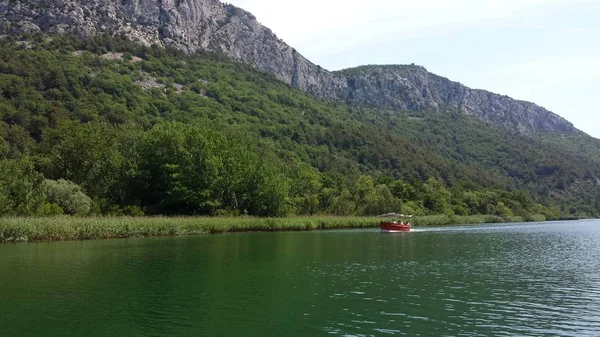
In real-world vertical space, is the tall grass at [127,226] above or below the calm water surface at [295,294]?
above

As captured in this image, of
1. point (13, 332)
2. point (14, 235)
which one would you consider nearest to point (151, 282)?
point (13, 332)

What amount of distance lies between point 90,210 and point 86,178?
1746cm

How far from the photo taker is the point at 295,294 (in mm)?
24922

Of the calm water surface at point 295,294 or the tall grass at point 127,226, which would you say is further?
the tall grass at point 127,226

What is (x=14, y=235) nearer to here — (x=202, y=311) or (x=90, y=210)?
(x=90, y=210)

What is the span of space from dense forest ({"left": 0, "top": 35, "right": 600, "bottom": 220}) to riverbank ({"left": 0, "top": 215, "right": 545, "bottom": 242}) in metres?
6.71

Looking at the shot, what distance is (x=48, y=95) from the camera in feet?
431

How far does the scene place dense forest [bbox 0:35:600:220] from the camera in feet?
271

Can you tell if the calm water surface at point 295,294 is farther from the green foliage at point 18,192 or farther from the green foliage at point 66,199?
the green foliage at point 66,199

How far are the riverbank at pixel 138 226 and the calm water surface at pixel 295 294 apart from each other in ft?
31.0

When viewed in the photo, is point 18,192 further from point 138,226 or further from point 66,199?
point 138,226

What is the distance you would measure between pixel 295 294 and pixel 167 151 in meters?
66.8

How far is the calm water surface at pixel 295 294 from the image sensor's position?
18.9 m

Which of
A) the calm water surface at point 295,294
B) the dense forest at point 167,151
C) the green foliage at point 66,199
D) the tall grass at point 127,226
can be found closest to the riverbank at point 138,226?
Result: the tall grass at point 127,226
